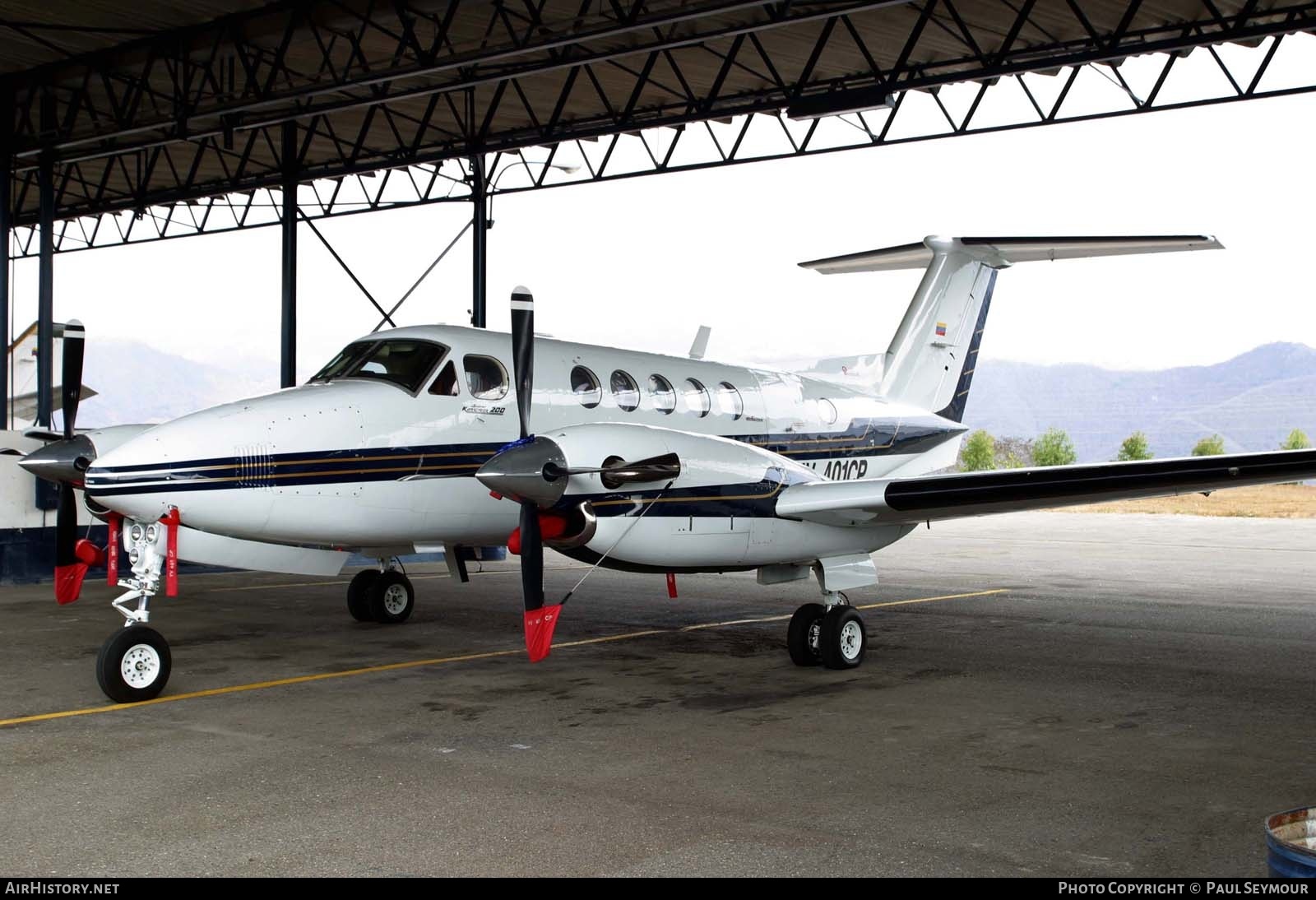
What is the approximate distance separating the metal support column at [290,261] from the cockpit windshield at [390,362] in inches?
395

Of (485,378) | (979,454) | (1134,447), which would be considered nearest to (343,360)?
(485,378)

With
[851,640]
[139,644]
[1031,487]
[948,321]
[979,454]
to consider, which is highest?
[979,454]

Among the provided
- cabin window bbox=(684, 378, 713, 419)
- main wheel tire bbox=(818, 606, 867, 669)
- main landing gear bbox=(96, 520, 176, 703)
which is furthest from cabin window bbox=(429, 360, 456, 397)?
main wheel tire bbox=(818, 606, 867, 669)

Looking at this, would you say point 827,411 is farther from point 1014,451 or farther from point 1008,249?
point 1014,451

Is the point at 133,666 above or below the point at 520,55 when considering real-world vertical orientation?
below

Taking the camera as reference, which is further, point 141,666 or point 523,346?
point 523,346

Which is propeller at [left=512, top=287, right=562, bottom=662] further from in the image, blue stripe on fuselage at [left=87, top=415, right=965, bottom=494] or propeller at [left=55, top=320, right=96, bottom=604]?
propeller at [left=55, top=320, right=96, bottom=604]

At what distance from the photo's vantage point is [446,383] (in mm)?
10422

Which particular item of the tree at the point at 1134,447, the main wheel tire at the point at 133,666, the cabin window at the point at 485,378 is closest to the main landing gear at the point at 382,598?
the cabin window at the point at 485,378

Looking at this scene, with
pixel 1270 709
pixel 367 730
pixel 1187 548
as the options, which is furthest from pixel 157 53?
pixel 1187 548

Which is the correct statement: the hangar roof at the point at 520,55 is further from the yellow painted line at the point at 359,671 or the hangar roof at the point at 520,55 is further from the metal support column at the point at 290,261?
the yellow painted line at the point at 359,671


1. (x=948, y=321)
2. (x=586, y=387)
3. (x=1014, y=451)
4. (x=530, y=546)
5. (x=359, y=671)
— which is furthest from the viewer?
(x=1014, y=451)

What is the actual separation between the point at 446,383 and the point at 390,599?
3271mm

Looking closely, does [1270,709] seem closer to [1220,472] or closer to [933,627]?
[1220,472]
